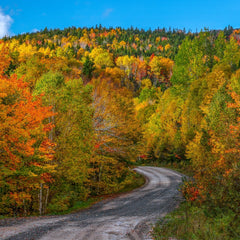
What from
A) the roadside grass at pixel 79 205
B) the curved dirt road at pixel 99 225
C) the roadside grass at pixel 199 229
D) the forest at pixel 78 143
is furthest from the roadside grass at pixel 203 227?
the roadside grass at pixel 79 205

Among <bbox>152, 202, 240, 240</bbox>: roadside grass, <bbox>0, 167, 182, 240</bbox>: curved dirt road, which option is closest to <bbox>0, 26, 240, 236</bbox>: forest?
<bbox>152, 202, 240, 240</bbox>: roadside grass

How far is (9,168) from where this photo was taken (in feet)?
44.1

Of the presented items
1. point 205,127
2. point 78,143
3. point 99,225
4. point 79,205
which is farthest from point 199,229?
point 205,127

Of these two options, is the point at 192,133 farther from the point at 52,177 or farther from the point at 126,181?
the point at 52,177

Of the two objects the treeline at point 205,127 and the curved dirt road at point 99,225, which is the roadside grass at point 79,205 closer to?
the curved dirt road at point 99,225

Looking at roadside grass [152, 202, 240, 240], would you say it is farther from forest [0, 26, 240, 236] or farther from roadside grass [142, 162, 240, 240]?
forest [0, 26, 240, 236]

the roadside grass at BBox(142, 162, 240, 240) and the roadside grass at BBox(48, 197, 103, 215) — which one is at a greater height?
the roadside grass at BBox(142, 162, 240, 240)

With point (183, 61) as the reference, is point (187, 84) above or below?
below

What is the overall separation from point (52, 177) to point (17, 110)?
229 inches

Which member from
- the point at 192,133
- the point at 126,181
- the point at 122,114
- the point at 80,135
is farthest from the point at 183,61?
the point at 80,135

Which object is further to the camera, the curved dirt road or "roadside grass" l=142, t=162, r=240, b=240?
the curved dirt road

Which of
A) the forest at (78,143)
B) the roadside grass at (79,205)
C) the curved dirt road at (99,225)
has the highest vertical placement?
the forest at (78,143)

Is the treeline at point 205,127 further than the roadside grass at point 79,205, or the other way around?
the roadside grass at point 79,205

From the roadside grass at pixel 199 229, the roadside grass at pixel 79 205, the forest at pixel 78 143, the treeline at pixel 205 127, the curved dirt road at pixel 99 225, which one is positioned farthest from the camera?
the roadside grass at pixel 79 205
